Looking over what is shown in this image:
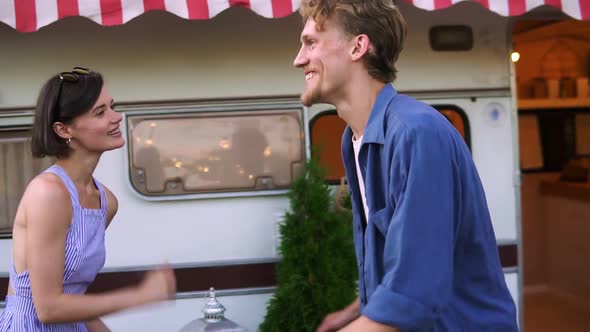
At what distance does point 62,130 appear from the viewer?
2.53 m

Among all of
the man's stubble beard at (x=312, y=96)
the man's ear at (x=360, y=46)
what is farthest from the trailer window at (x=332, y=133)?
the man's ear at (x=360, y=46)

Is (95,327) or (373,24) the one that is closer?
(373,24)

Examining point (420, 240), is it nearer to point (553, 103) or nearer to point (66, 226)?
point (66, 226)

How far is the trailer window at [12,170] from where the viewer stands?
435cm

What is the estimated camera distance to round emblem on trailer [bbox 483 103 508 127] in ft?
15.3

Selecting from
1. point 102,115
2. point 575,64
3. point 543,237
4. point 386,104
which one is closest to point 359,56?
point 386,104

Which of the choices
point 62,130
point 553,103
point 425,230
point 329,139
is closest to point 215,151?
point 329,139

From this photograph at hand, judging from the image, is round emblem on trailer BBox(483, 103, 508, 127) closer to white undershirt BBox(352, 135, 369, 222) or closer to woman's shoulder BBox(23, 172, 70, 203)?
white undershirt BBox(352, 135, 369, 222)

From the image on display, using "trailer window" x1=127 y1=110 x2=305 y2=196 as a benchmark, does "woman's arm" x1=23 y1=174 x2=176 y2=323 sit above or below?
below

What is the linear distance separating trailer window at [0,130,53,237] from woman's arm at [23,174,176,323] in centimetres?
209

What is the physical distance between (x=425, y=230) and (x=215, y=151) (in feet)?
9.63

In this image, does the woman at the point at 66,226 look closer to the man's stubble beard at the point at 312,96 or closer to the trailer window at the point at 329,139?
the man's stubble beard at the point at 312,96

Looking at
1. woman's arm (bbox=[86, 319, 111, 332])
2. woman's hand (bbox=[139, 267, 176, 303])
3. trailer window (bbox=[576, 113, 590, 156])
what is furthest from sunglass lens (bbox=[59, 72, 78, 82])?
trailer window (bbox=[576, 113, 590, 156])

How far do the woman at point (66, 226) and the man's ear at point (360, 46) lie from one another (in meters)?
1.06
